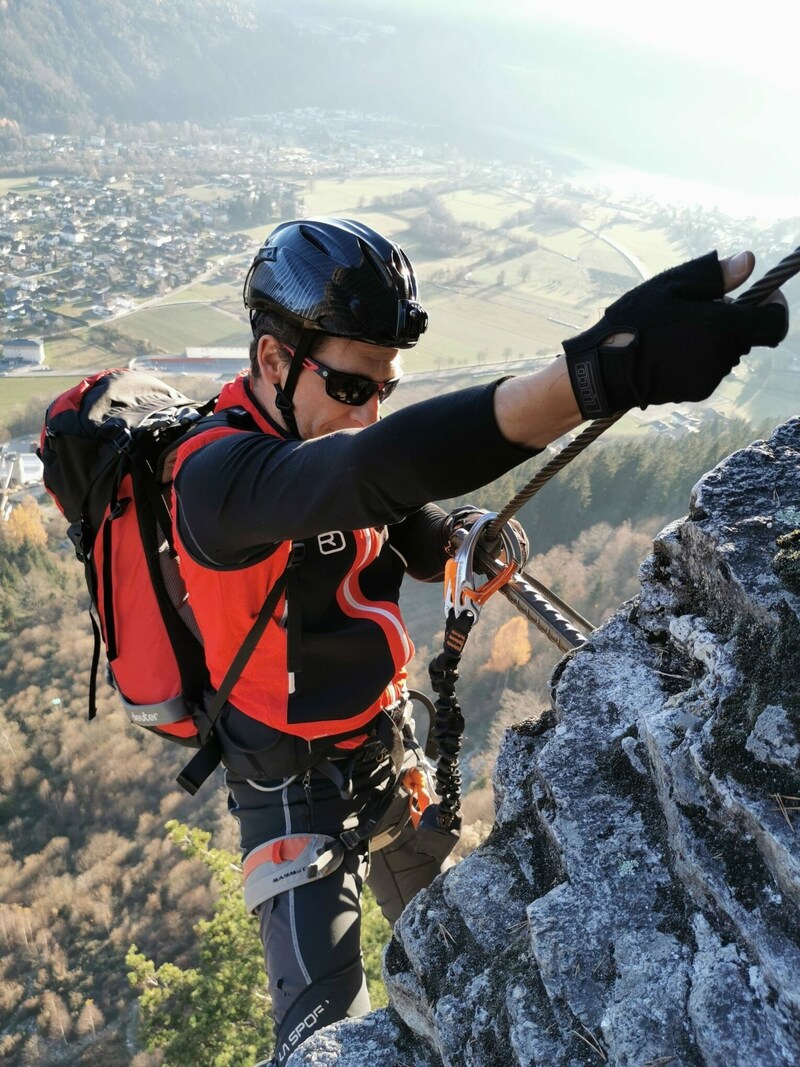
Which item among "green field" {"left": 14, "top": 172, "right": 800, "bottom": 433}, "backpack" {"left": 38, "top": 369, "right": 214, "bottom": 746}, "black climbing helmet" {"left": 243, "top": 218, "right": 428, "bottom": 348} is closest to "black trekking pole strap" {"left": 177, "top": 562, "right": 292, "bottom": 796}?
"backpack" {"left": 38, "top": 369, "right": 214, "bottom": 746}

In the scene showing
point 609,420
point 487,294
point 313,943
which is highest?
point 609,420

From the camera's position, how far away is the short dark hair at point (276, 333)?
10.7 feet

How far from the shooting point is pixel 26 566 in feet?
179

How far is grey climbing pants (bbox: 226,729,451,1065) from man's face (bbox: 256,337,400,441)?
183cm

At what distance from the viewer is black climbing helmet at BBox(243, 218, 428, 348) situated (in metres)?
3.20

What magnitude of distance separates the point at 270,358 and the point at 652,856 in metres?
2.43

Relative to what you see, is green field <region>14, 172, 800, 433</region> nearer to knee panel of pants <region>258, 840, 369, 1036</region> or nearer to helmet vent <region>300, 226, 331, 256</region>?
helmet vent <region>300, 226, 331, 256</region>

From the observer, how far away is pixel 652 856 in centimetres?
261

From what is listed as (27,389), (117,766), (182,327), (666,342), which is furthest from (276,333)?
(182,327)

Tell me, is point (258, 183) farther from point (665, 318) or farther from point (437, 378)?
point (665, 318)

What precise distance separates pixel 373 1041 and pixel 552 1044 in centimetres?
108

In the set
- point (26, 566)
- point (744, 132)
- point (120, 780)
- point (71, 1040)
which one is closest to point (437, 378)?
point (26, 566)

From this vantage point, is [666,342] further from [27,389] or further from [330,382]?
[27,389]

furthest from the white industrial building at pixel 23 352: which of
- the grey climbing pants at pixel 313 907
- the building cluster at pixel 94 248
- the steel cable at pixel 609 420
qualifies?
the steel cable at pixel 609 420
